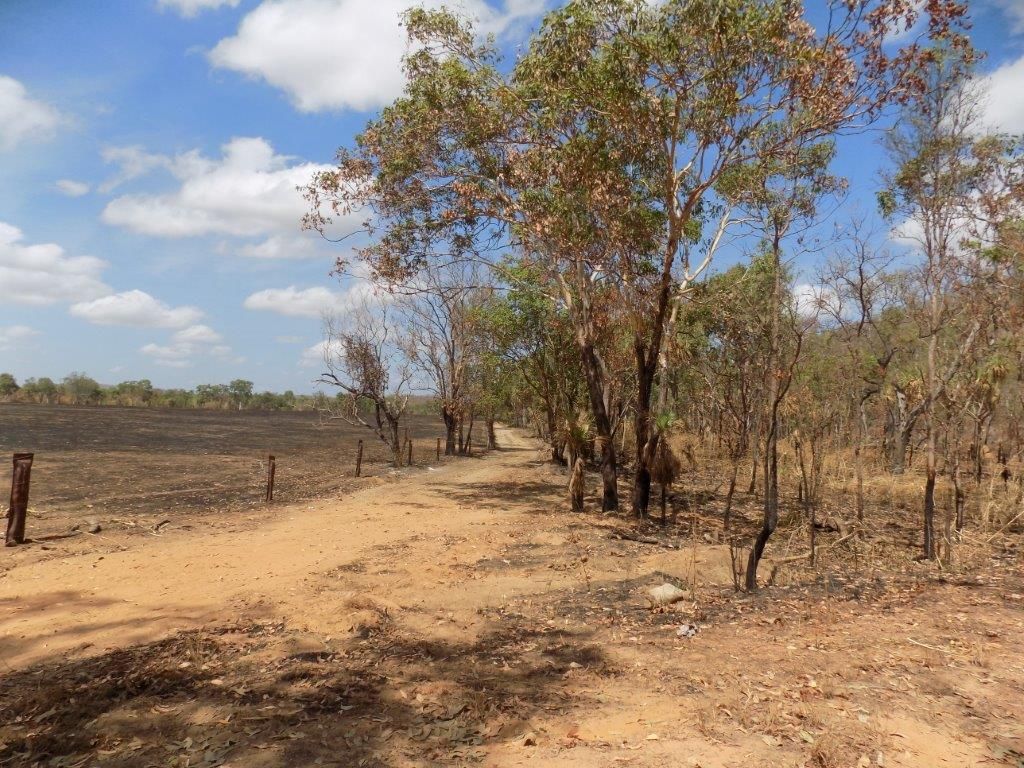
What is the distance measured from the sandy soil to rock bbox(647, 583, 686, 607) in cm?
12

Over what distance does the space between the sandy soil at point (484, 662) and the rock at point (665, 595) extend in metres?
0.12

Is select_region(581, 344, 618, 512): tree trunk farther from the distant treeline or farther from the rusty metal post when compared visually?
the distant treeline

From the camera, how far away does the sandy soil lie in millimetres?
4105

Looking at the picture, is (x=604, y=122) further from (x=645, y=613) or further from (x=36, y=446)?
(x=36, y=446)

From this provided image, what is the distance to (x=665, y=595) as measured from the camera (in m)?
7.66

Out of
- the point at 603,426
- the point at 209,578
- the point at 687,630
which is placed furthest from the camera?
the point at 603,426

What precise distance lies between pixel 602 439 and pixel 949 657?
8.29 meters

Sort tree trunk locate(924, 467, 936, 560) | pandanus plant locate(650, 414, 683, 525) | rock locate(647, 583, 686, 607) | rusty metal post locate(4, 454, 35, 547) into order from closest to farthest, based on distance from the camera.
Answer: rock locate(647, 583, 686, 607) → rusty metal post locate(4, 454, 35, 547) → tree trunk locate(924, 467, 936, 560) → pandanus plant locate(650, 414, 683, 525)

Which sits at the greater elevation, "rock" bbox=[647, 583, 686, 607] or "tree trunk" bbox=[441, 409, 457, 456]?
"tree trunk" bbox=[441, 409, 457, 456]

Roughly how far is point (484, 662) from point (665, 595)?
2840 millimetres

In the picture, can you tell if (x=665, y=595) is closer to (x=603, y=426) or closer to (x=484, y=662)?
(x=484, y=662)

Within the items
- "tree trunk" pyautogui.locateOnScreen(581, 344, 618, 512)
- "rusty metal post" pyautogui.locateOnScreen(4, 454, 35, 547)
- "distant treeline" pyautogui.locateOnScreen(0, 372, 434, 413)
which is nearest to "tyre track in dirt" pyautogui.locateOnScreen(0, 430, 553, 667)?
"rusty metal post" pyautogui.locateOnScreen(4, 454, 35, 547)

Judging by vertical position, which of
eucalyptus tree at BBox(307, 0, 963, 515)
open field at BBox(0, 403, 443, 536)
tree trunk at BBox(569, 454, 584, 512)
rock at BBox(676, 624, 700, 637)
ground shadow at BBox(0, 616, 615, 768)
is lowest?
open field at BBox(0, 403, 443, 536)

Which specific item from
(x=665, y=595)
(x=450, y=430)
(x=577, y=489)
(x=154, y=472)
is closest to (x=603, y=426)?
(x=577, y=489)
